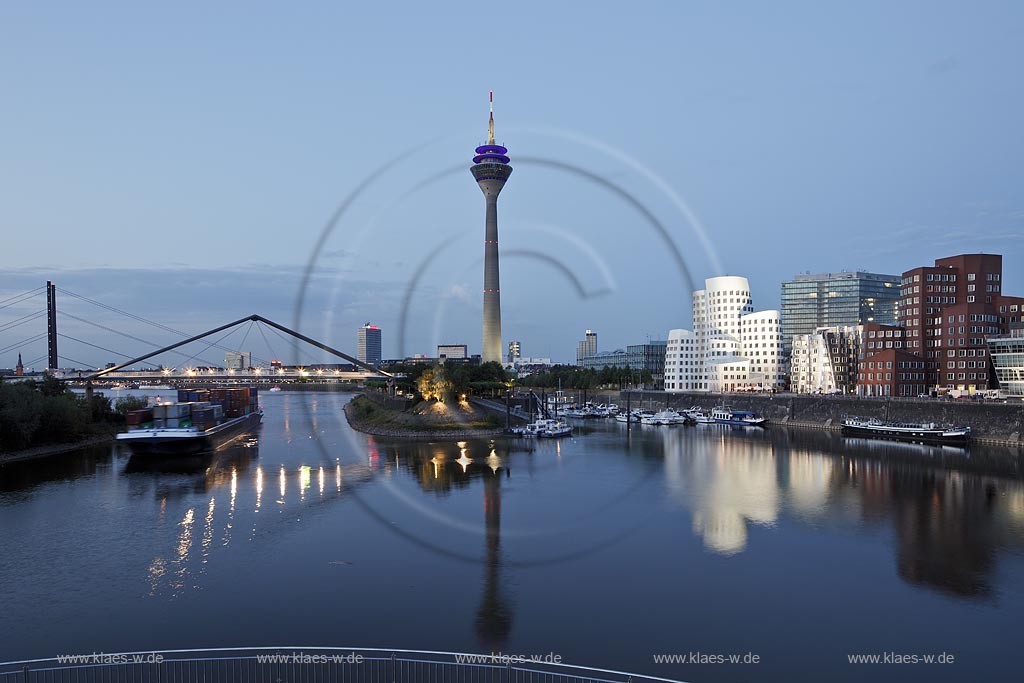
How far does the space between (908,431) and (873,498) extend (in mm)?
30679

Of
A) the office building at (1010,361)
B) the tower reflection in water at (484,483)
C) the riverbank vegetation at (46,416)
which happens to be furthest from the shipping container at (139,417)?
the office building at (1010,361)

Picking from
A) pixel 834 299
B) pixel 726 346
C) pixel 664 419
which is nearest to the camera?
pixel 664 419

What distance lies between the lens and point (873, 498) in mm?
32188

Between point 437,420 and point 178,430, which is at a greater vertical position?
point 178,430

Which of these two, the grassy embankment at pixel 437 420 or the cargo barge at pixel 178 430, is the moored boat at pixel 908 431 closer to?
the grassy embankment at pixel 437 420

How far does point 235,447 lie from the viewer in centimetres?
5731

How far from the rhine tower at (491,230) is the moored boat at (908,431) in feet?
277

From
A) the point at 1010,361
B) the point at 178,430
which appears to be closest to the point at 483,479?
the point at 178,430

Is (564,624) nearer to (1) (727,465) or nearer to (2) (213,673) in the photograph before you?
(2) (213,673)

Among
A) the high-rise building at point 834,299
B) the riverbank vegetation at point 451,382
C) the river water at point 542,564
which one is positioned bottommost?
the river water at point 542,564

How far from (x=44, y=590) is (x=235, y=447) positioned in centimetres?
3992

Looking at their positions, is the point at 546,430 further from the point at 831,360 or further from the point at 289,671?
the point at 289,671

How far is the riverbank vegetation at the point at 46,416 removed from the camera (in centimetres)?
4533

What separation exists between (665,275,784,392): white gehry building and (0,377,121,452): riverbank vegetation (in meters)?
81.6
